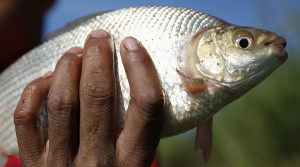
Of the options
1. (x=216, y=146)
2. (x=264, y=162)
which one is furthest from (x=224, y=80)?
(x=216, y=146)

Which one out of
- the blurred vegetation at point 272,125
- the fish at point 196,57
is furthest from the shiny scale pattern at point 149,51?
the blurred vegetation at point 272,125

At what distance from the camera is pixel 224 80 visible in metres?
1.60

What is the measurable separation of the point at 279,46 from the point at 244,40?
0.57ft

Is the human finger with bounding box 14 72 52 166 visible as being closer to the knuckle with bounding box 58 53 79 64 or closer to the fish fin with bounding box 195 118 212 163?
the knuckle with bounding box 58 53 79 64

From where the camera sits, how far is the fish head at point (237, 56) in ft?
5.25

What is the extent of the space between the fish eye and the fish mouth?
0.27ft

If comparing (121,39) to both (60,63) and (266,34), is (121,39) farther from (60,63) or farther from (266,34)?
(266,34)

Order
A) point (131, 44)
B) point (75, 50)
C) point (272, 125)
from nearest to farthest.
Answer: point (131, 44), point (75, 50), point (272, 125)

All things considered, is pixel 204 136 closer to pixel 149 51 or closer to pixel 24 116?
pixel 149 51

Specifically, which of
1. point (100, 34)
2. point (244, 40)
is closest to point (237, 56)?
point (244, 40)

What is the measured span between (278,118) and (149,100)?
8.91 metres

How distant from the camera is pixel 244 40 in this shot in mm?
1635

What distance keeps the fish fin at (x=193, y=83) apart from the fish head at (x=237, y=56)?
0.05 metres

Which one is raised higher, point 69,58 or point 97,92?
point 69,58
